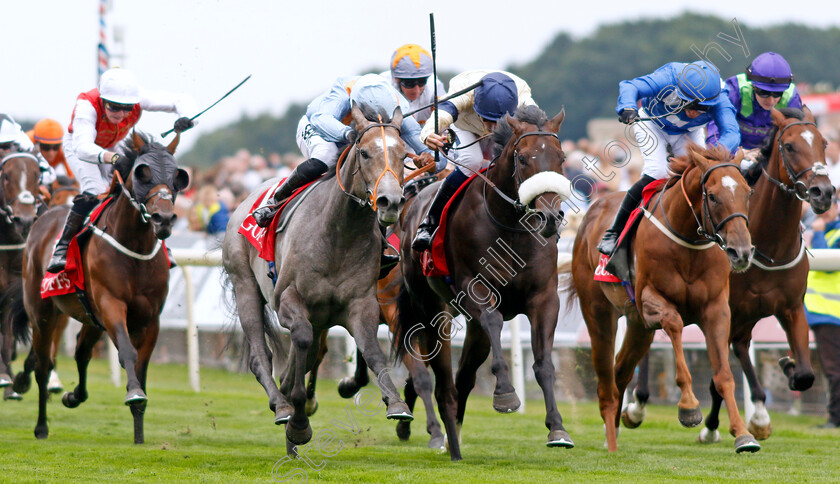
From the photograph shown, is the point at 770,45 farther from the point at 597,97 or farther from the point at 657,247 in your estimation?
the point at 657,247

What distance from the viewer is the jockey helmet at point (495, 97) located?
6754mm

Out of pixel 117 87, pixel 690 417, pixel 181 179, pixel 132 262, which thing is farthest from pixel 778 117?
pixel 117 87

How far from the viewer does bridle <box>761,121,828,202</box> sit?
6703 millimetres

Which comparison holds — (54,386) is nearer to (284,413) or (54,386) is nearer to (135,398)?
(135,398)

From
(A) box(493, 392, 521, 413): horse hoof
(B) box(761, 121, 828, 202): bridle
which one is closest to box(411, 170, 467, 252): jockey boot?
(A) box(493, 392, 521, 413): horse hoof

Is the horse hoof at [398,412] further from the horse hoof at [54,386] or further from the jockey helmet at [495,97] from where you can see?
the horse hoof at [54,386]

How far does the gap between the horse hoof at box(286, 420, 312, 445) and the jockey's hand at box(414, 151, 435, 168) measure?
1.58 metres

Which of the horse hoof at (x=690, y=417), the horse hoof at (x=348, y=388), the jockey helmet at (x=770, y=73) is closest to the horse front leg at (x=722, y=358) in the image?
the horse hoof at (x=690, y=417)

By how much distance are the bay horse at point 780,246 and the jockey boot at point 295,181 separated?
A: 269 centimetres

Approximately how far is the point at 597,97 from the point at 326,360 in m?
34.0

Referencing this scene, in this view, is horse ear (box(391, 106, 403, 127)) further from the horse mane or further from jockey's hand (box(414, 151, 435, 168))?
the horse mane

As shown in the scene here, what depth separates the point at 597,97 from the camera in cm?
4388

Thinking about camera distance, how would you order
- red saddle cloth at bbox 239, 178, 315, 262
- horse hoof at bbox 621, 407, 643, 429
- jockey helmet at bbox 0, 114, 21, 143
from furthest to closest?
jockey helmet at bbox 0, 114, 21, 143 → horse hoof at bbox 621, 407, 643, 429 → red saddle cloth at bbox 239, 178, 315, 262

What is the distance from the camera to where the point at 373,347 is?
19.1 feet
